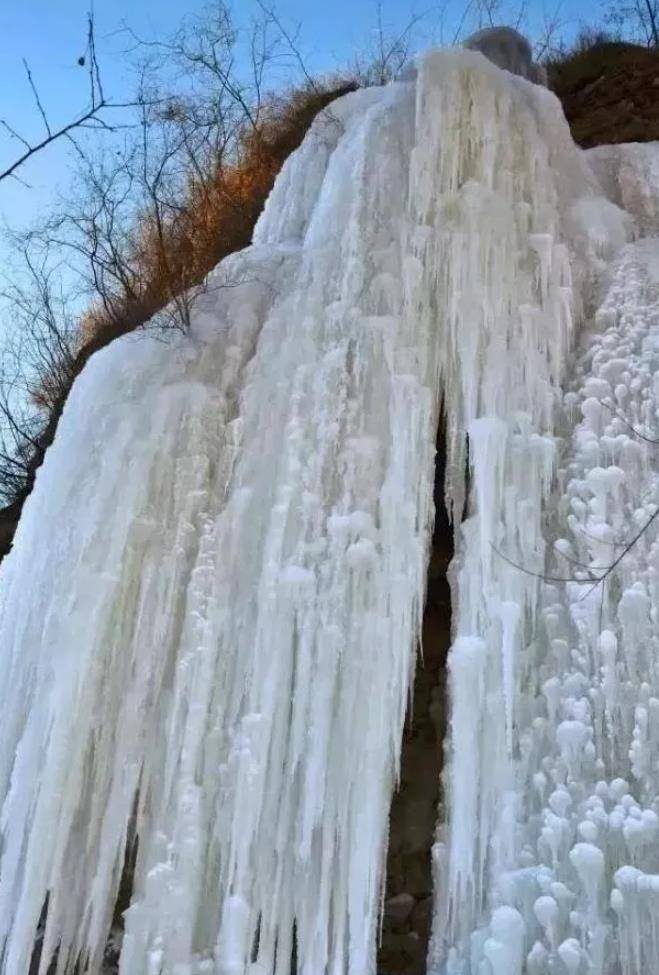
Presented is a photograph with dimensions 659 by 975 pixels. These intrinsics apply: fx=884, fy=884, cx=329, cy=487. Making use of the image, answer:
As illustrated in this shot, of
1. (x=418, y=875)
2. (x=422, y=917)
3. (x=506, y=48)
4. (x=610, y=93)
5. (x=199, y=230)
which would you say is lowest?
(x=422, y=917)

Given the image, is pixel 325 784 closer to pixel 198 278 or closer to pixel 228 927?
pixel 228 927

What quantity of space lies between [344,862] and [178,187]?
19.1 feet

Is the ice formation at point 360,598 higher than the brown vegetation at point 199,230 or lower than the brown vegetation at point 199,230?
lower

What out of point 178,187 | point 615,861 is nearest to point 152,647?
point 615,861

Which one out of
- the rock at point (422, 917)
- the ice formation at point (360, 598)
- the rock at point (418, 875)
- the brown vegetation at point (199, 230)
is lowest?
the rock at point (422, 917)

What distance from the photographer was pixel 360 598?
9.74 feet

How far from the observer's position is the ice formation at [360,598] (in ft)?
8.57

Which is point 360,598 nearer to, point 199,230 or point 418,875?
point 418,875

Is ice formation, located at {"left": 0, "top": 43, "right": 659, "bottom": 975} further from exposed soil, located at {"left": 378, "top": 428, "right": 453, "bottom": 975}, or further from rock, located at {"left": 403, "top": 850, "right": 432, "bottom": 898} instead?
rock, located at {"left": 403, "top": 850, "right": 432, "bottom": 898}

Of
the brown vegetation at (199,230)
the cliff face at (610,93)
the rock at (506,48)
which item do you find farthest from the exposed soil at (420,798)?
the cliff face at (610,93)

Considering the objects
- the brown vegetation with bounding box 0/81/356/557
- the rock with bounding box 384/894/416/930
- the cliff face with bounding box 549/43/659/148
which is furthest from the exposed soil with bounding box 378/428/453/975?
the cliff face with bounding box 549/43/659/148

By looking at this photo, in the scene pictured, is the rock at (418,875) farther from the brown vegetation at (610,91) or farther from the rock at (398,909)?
the brown vegetation at (610,91)

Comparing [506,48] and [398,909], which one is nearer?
[398,909]

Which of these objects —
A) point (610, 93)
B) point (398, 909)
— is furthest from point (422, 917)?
point (610, 93)
